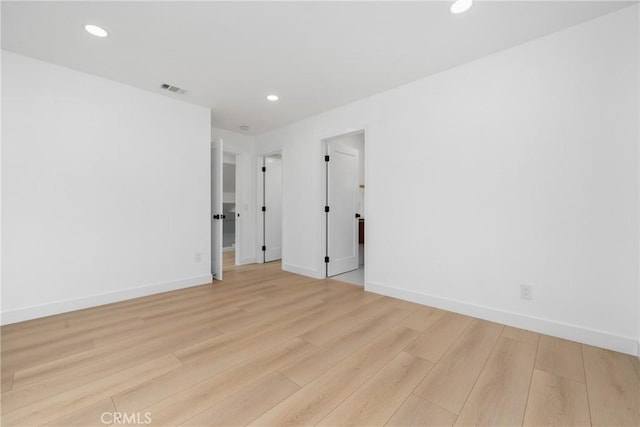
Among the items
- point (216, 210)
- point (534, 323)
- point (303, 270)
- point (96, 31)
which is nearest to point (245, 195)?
point (216, 210)

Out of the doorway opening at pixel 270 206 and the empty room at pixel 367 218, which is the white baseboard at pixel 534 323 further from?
the doorway opening at pixel 270 206

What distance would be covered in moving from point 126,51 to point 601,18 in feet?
13.0

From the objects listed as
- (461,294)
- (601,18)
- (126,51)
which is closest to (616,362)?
(461,294)

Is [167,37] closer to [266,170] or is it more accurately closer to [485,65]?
[485,65]

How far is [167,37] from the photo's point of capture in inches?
90.7

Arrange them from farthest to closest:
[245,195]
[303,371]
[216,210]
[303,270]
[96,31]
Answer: [245,195]
[303,270]
[216,210]
[96,31]
[303,371]

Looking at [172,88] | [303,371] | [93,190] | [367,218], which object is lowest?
[303,371]

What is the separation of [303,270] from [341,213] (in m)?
1.12

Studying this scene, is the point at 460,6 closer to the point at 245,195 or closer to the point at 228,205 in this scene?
the point at 245,195

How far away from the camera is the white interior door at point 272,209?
5520 mm

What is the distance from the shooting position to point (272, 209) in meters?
5.66

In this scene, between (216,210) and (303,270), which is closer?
(216,210)

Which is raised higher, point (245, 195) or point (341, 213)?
point (245, 195)

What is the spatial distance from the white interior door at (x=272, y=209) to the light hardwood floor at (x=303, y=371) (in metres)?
2.83
